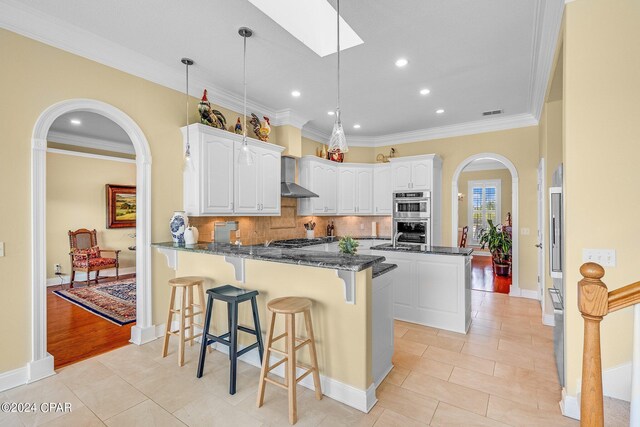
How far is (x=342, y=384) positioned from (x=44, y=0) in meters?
3.73

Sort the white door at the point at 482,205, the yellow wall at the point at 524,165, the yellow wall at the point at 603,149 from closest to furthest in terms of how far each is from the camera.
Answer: the yellow wall at the point at 603,149
the yellow wall at the point at 524,165
the white door at the point at 482,205

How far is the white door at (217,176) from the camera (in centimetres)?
359

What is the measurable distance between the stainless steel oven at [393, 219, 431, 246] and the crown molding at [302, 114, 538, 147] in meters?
1.70

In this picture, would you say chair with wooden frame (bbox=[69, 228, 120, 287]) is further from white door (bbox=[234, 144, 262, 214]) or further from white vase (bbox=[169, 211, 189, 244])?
white door (bbox=[234, 144, 262, 214])

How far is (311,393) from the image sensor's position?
A: 235cm

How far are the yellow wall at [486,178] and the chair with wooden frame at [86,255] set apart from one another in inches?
394

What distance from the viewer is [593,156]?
78.5 inches

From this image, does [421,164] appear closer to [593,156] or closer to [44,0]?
[593,156]

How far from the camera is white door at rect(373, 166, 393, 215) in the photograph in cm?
613

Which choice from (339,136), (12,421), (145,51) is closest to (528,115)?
(339,136)

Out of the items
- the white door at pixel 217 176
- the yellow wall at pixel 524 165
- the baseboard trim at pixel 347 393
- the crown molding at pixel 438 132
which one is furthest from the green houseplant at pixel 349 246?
the yellow wall at pixel 524 165

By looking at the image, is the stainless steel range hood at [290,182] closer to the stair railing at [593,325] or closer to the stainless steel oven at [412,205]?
the stainless steel oven at [412,205]

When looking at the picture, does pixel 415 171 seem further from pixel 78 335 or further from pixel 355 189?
pixel 78 335

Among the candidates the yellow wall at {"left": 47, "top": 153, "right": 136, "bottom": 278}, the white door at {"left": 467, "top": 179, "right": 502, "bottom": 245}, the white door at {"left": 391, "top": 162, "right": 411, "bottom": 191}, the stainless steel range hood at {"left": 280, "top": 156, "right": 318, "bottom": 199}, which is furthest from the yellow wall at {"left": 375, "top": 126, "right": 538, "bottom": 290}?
the yellow wall at {"left": 47, "top": 153, "right": 136, "bottom": 278}
